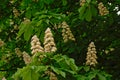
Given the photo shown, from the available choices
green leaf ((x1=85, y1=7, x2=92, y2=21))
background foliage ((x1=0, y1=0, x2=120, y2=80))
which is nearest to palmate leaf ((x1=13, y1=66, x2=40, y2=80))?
background foliage ((x1=0, y1=0, x2=120, y2=80))

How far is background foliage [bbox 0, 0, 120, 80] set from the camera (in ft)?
15.0

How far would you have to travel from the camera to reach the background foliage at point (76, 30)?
15.0 ft

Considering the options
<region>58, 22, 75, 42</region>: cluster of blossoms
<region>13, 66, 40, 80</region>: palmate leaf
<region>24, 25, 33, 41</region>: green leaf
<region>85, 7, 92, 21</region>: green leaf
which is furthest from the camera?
<region>58, 22, 75, 42</region>: cluster of blossoms

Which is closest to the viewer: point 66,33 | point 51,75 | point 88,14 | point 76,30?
point 51,75

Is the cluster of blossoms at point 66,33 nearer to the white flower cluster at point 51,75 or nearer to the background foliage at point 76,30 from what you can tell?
the background foliage at point 76,30

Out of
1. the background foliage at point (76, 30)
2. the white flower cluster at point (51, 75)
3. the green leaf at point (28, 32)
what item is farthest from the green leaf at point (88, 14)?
the white flower cluster at point (51, 75)

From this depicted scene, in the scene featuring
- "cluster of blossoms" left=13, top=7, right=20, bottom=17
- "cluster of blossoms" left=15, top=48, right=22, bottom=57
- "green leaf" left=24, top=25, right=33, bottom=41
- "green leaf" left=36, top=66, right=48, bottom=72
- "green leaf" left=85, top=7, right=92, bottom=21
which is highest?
"cluster of blossoms" left=13, top=7, right=20, bottom=17

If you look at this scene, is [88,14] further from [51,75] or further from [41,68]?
[41,68]

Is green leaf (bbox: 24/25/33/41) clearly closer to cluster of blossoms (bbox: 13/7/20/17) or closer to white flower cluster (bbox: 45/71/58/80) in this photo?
white flower cluster (bbox: 45/71/58/80)

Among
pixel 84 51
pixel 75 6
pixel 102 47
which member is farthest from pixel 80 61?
pixel 75 6

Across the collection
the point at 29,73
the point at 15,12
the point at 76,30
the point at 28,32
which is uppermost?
the point at 15,12

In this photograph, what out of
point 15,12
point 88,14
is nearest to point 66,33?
point 88,14

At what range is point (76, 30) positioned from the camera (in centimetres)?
593

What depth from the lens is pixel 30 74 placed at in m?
3.18
